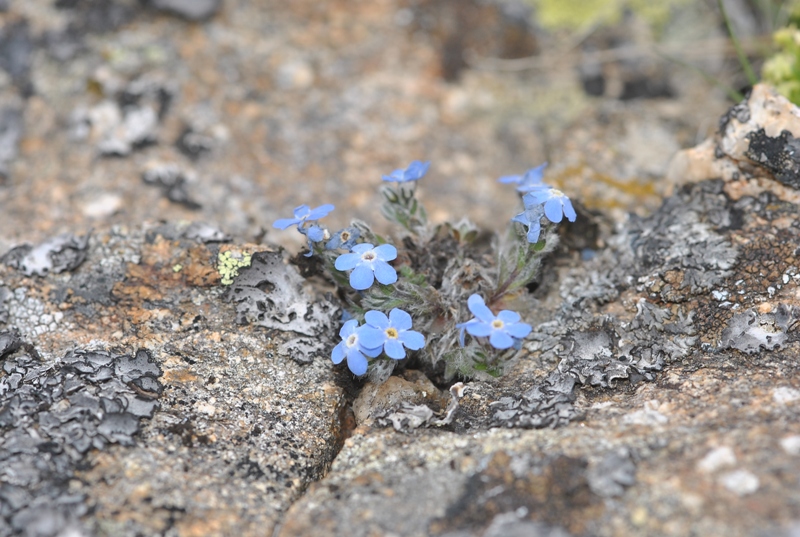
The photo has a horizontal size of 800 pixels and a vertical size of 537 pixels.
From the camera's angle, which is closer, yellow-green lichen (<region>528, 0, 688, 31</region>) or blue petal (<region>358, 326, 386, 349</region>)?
blue petal (<region>358, 326, 386, 349</region>)

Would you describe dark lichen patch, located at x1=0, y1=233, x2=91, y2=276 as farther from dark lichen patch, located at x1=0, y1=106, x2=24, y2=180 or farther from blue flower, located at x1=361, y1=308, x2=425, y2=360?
blue flower, located at x1=361, y1=308, x2=425, y2=360

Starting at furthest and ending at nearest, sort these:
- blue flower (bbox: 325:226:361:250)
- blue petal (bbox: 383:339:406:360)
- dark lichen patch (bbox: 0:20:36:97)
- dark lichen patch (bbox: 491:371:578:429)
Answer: dark lichen patch (bbox: 0:20:36:97) → blue flower (bbox: 325:226:361:250) → blue petal (bbox: 383:339:406:360) → dark lichen patch (bbox: 491:371:578:429)

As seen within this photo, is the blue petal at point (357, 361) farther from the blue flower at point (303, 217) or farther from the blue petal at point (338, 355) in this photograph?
the blue flower at point (303, 217)

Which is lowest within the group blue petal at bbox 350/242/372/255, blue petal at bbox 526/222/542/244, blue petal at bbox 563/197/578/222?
blue petal at bbox 350/242/372/255

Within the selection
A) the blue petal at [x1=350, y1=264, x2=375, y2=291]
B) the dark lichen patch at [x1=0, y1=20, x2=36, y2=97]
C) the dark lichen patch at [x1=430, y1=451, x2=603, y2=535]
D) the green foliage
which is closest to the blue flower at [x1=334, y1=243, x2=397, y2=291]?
the blue petal at [x1=350, y1=264, x2=375, y2=291]

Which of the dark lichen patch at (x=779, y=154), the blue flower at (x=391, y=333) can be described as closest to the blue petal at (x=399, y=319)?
the blue flower at (x=391, y=333)

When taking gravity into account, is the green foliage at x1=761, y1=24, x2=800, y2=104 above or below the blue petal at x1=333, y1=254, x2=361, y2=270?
above

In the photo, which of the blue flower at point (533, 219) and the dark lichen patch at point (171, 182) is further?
the dark lichen patch at point (171, 182)
